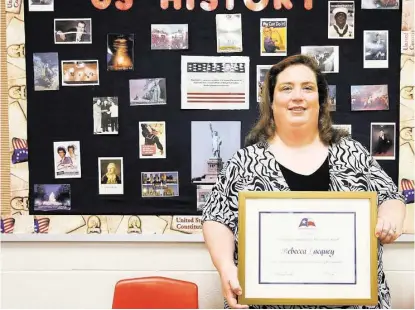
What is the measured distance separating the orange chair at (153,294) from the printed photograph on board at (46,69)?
0.93 meters

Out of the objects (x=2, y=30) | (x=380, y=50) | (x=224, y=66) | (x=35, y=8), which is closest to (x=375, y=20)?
(x=380, y=50)

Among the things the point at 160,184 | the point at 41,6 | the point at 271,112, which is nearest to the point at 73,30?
the point at 41,6

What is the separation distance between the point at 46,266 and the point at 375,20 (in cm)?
182

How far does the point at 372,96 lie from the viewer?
1.91 m

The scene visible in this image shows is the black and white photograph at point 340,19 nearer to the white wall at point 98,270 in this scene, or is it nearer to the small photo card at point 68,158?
the white wall at point 98,270

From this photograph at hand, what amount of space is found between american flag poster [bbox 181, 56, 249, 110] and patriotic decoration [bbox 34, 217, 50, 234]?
81 centimetres

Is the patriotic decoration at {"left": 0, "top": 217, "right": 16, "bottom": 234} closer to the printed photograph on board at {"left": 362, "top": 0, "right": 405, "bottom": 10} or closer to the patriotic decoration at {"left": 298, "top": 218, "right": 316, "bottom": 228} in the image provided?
the patriotic decoration at {"left": 298, "top": 218, "right": 316, "bottom": 228}

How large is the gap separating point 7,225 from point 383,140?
1.70m

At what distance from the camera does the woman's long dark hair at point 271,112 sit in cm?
135

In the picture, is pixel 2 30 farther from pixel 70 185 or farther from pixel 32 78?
pixel 70 185

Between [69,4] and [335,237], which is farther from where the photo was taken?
[69,4]

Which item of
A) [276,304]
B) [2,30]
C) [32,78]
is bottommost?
[276,304]

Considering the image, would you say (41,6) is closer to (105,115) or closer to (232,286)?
(105,115)

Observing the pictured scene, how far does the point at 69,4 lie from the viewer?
76.0 inches
